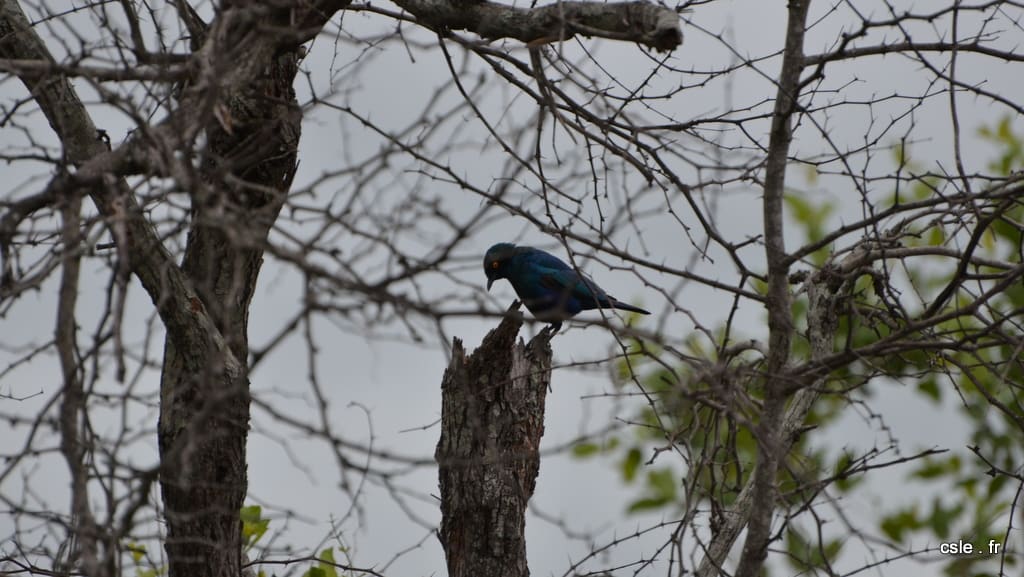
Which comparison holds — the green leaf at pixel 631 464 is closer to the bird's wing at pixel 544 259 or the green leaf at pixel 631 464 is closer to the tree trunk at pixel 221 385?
the bird's wing at pixel 544 259

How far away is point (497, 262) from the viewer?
7934 millimetres

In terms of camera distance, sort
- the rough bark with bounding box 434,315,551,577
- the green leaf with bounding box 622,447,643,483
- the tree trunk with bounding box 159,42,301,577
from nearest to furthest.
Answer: the tree trunk with bounding box 159,42,301,577, the rough bark with bounding box 434,315,551,577, the green leaf with bounding box 622,447,643,483

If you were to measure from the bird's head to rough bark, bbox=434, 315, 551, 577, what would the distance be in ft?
8.41

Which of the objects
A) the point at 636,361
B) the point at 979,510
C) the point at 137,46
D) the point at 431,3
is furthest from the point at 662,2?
the point at 979,510

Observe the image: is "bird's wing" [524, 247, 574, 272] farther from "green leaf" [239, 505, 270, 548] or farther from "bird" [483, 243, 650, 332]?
"green leaf" [239, 505, 270, 548]

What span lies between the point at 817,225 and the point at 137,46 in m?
6.48

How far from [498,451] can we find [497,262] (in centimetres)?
313

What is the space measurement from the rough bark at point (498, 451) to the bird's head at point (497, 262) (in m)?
2.56

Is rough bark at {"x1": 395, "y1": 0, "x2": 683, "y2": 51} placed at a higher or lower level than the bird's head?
lower

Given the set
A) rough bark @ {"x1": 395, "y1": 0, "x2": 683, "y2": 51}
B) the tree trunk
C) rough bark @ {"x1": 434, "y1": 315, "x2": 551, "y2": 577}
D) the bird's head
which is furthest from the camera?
the bird's head

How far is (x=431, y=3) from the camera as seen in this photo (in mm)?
4430

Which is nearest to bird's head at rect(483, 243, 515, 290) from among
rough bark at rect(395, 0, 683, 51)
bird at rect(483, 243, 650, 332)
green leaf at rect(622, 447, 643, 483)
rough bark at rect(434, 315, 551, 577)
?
bird at rect(483, 243, 650, 332)

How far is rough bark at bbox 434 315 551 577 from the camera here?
4.99 m

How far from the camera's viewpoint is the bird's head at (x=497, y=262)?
25.6ft
